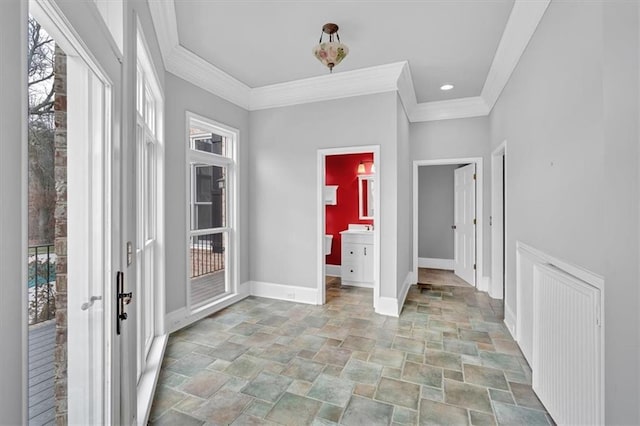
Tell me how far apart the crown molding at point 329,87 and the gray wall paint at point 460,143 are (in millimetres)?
1670

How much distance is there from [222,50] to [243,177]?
171cm

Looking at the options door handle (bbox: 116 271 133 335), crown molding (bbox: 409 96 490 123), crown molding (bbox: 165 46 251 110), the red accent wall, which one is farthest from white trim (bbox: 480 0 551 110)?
door handle (bbox: 116 271 133 335)

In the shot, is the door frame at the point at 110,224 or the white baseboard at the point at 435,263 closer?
the door frame at the point at 110,224

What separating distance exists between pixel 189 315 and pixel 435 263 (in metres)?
5.15

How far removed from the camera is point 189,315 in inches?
137

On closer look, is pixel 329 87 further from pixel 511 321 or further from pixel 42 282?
pixel 42 282

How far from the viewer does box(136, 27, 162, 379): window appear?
89.5 inches

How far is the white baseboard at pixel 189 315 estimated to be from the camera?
10.6 feet

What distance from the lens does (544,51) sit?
7.47ft

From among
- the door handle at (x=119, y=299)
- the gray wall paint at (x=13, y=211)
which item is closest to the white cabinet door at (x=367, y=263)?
the door handle at (x=119, y=299)

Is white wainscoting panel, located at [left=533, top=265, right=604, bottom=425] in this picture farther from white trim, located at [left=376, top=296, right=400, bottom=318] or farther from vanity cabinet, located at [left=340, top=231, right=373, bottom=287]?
vanity cabinet, located at [left=340, top=231, right=373, bottom=287]

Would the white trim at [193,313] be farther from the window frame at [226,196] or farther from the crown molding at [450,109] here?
the crown molding at [450,109]

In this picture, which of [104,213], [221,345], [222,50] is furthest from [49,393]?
[222,50]

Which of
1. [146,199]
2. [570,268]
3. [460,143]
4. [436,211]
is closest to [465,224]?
[436,211]
